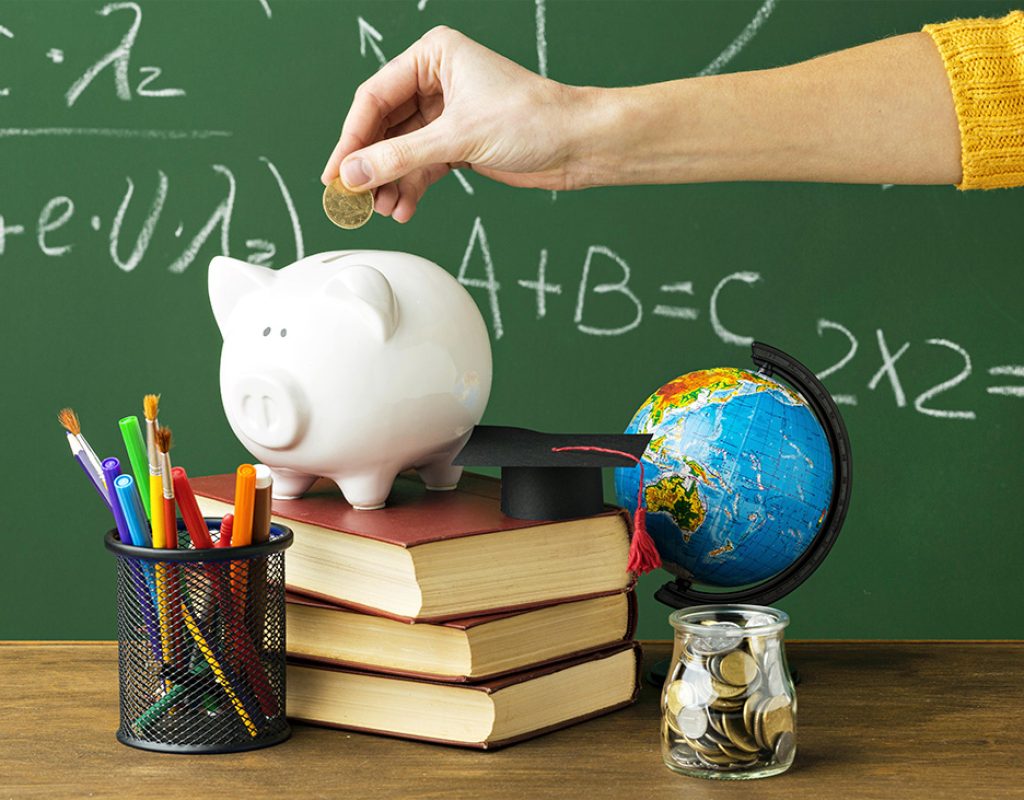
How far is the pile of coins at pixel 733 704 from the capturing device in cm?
83

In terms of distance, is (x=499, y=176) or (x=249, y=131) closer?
(x=499, y=176)

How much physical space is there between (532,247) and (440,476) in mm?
999

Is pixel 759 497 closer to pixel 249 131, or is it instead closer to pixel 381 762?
pixel 381 762

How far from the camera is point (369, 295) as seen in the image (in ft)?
3.04

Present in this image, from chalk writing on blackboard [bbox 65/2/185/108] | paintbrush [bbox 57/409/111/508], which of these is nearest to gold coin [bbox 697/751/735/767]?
paintbrush [bbox 57/409/111/508]

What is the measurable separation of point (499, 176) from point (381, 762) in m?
0.68

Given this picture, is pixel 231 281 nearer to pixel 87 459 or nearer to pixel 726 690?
pixel 87 459

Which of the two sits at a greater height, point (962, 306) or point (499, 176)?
point (499, 176)

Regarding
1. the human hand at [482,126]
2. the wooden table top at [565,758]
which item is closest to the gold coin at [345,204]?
the human hand at [482,126]

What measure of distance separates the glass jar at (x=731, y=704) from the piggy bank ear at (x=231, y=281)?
0.45m

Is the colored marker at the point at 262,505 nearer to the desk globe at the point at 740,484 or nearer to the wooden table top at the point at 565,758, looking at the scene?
the wooden table top at the point at 565,758

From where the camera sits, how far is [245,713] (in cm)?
90

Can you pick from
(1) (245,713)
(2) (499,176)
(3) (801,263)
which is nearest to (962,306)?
(3) (801,263)

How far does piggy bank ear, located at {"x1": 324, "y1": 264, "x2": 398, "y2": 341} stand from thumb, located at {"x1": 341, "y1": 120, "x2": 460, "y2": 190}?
0.20 m
